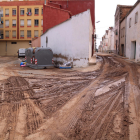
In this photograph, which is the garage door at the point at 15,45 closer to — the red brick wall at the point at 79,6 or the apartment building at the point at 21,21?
the apartment building at the point at 21,21

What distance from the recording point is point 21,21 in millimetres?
46812

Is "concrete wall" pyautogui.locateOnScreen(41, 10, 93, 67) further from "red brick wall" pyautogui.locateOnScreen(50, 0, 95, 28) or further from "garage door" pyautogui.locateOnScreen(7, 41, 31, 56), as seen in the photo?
"garage door" pyautogui.locateOnScreen(7, 41, 31, 56)

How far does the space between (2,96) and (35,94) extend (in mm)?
1095

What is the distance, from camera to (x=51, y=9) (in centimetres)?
2662

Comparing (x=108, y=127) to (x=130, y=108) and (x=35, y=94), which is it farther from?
(x=35, y=94)

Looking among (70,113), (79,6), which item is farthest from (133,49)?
(70,113)

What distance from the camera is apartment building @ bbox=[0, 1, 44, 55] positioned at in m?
45.9

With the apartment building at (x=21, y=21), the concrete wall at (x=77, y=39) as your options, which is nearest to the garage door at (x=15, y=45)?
the apartment building at (x=21, y=21)

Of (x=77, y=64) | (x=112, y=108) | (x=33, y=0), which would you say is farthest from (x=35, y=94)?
(x=33, y=0)

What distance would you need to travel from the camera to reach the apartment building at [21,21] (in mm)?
45938

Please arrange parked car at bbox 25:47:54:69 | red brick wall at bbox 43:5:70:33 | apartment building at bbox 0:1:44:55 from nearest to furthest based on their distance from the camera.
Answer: parked car at bbox 25:47:54:69 < red brick wall at bbox 43:5:70:33 < apartment building at bbox 0:1:44:55

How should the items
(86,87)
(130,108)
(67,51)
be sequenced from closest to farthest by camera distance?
(130,108)
(86,87)
(67,51)

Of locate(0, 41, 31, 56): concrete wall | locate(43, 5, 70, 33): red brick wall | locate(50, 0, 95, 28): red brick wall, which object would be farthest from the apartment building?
locate(43, 5, 70, 33): red brick wall

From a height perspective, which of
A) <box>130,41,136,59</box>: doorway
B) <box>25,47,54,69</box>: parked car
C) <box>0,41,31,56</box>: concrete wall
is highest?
<box>0,41,31,56</box>: concrete wall
